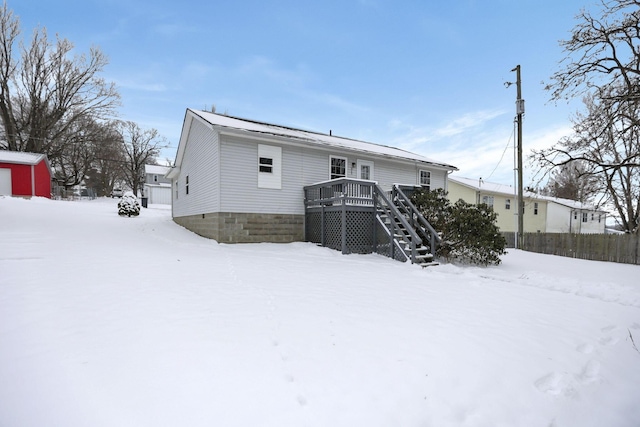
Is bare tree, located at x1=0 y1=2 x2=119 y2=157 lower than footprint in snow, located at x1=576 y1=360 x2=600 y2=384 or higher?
higher

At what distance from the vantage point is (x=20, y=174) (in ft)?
67.0

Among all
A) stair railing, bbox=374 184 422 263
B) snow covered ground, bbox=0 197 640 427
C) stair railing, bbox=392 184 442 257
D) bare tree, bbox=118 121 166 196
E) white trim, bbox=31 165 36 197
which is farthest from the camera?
bare tree, bbox=118 121 166 196

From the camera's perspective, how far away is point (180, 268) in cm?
607

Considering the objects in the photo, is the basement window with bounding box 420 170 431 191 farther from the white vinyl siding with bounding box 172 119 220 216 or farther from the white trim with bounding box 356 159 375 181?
the white vinyl siding with bounding box 172 119 220 216

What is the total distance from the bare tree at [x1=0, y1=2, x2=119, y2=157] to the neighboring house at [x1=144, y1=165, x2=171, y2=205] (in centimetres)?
923

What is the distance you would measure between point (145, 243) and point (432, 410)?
9.43 m

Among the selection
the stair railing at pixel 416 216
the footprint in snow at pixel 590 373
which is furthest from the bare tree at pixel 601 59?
the footprint in snow at pixel 590 373

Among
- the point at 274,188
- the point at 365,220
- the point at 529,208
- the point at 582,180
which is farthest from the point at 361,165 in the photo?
the point at 529,208

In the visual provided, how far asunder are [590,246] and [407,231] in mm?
10106

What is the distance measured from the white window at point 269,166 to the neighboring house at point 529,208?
1839cm

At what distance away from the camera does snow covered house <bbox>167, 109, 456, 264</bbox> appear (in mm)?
9672

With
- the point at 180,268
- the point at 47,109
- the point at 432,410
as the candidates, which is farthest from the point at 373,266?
the point at 47,109

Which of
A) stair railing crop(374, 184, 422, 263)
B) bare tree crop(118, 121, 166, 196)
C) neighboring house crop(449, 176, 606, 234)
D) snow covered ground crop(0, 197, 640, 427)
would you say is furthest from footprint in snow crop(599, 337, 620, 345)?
bare tree crop(118, 121, 166, 196)

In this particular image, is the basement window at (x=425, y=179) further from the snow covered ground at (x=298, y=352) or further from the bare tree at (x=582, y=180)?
the snow covered ground at (x=298, y=352)
